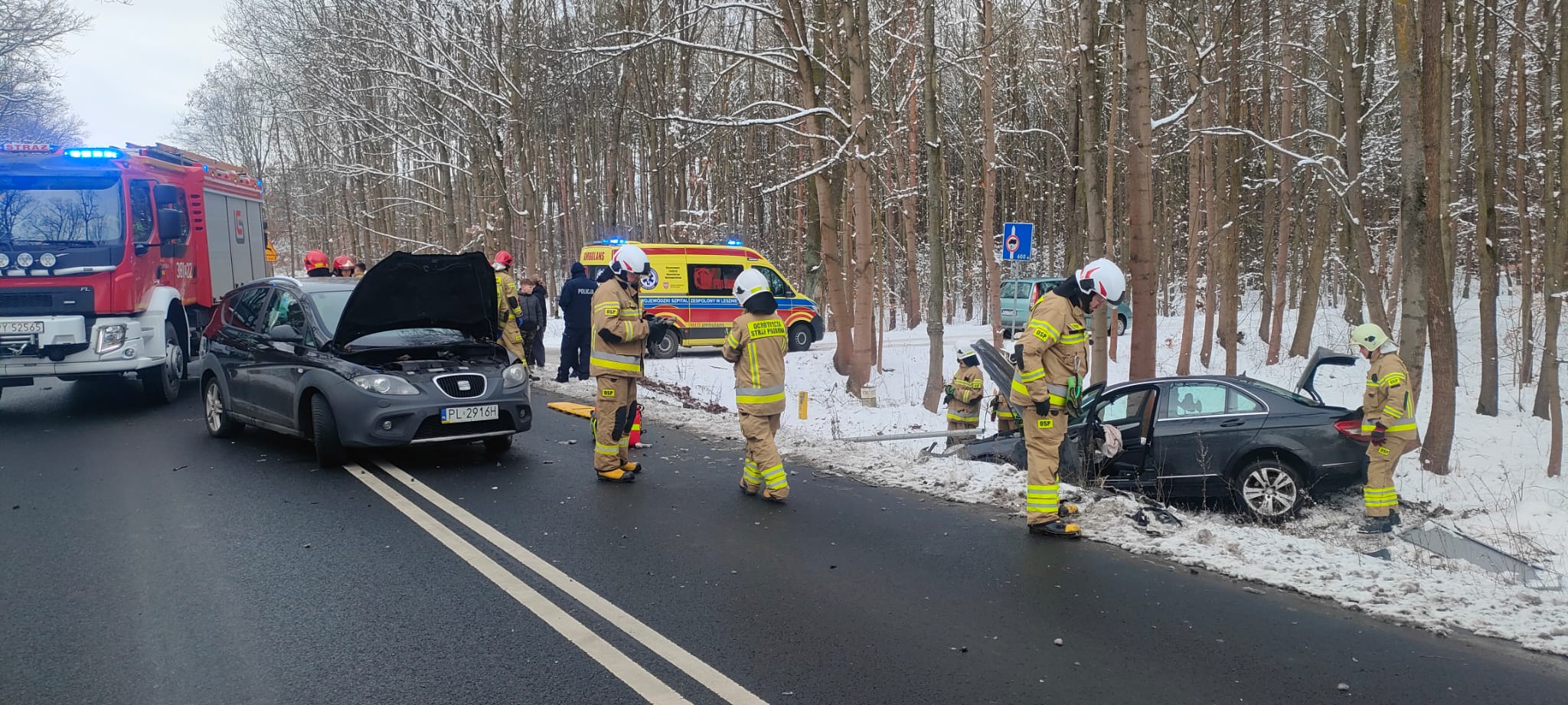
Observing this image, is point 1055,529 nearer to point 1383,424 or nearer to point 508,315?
point 1383,424

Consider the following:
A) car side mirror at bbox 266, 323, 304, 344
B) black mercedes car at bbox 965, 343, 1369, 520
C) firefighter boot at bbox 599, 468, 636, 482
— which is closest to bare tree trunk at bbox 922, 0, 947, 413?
black mercedes car at bbox 965, 343, 1369, 520

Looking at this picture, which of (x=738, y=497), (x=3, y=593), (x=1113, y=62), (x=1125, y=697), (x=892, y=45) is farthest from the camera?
(x=892, y=45)

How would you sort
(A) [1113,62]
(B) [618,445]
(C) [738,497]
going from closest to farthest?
(C) [738,497], (B) [618,445], (A) [1113,62]

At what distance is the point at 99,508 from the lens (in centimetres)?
699

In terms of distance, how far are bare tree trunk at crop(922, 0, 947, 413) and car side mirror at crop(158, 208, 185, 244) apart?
395 inches

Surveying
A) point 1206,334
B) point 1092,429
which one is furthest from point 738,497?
point 1206,334

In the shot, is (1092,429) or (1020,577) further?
(1092,429)

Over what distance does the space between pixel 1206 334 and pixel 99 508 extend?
67.4ft

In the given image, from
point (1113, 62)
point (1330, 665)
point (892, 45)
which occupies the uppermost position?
point (892, 45)

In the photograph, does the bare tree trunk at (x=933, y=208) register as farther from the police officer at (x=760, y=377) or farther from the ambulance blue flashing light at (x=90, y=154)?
the ambulance blue flashing light at (x=90, y=154)

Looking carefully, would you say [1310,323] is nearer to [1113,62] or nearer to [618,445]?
[1113,62]

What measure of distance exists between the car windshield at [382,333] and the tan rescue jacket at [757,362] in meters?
2.98

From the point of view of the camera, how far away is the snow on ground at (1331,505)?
5.07 m

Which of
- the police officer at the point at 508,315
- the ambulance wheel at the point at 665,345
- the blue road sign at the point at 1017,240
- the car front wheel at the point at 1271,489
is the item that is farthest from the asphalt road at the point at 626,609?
the ambulance wheel at the point at 665,345
